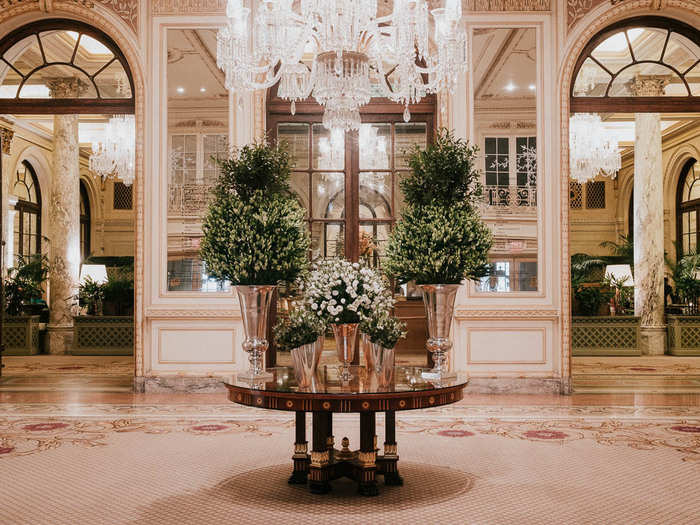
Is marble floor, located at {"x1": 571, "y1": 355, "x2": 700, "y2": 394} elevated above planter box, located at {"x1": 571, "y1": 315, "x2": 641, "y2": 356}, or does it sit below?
below

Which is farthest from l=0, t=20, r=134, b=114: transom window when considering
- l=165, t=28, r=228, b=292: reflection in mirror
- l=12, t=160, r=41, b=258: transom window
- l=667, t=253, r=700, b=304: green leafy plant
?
l=667, t=253, r=700, b=304: green leafy plant

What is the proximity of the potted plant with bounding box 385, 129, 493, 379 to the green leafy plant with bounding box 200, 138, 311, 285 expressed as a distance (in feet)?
1.95

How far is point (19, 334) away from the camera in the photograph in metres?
11.6

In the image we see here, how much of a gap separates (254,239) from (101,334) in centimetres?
858

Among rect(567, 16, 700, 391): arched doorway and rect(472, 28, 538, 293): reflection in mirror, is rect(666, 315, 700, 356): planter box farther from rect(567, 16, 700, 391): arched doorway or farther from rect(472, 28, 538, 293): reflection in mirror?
rect(472, 28, 538, 293): reflection in mirror

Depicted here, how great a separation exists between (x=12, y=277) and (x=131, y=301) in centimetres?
221

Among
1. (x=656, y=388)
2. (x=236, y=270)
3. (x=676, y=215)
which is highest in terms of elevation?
(x=676, y=215)

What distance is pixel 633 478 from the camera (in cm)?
399

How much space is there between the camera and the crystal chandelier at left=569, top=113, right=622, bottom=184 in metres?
12.2

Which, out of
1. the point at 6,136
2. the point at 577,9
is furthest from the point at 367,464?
the point at 6,136

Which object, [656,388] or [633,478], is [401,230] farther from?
[656,388]

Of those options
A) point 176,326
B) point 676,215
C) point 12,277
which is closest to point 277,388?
point 176,326

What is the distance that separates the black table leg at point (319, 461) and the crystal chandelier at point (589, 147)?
975cm

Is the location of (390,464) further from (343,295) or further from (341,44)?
(341,44)
